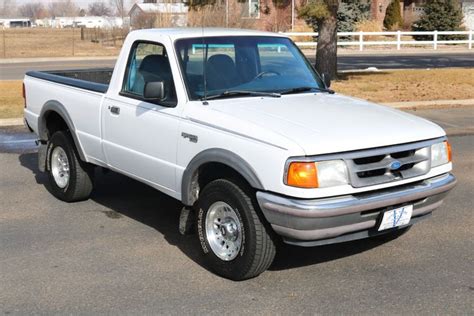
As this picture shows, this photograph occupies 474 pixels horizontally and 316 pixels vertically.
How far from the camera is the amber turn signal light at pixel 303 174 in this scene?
425 cm

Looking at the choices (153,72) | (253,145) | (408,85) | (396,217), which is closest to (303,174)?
(253,145)

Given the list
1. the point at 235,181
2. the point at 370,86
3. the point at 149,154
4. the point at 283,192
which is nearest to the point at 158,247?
the point at 149,154

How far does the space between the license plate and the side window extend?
200cm

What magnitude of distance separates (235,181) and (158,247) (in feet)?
4.10

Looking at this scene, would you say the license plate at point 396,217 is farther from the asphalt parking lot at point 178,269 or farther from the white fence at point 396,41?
the white fence at point 396,41

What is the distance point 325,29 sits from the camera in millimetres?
Answer: 18094

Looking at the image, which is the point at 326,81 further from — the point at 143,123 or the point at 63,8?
the point at 63,8

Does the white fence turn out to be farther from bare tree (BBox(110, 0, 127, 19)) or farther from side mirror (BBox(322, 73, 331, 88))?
side mirror (BBox(322, 73, 331, 88))

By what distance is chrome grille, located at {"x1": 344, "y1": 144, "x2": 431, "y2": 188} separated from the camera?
440 centimetres

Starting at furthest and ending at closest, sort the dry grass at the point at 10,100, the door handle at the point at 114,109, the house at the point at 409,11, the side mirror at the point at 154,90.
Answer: the house at the point at 409,11
the dry grass at the point at 10,100
the door handle at the point at 114,109
the side mirror at the point at 154,90

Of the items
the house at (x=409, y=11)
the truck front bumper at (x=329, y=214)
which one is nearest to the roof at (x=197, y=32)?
the truck front bumper at (x=329, y=214)

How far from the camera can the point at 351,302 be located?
14.5 ft

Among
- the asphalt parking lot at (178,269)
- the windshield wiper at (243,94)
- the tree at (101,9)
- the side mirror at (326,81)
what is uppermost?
the tree at (101,9)

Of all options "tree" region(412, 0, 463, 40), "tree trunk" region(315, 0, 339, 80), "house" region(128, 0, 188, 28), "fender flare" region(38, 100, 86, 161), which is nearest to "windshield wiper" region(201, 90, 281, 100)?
"fender flare" region(38, 100, 86, 161)
